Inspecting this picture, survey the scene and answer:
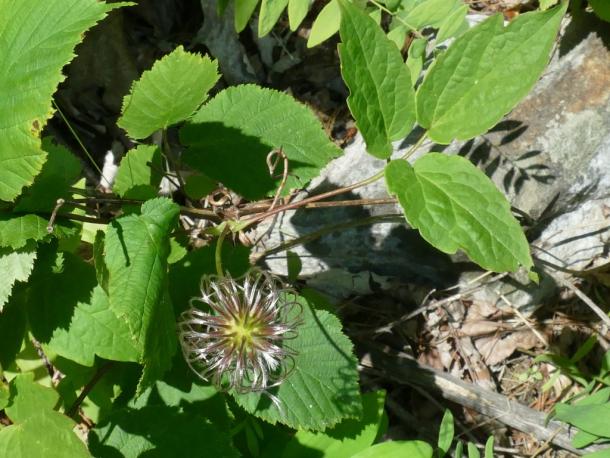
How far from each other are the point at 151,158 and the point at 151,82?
28 centimetres

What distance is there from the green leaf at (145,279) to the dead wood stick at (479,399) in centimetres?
121

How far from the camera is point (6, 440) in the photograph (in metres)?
1.68

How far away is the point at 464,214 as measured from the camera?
1.41 m

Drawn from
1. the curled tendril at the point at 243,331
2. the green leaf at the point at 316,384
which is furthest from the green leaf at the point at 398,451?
the curled tendril at the point at 243,331

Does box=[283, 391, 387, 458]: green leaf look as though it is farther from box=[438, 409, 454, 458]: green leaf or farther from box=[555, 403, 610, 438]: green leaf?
box=[555, 403, 610, 438]: green leaf

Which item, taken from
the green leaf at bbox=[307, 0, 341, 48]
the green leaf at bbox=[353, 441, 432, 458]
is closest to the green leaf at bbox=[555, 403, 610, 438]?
the green leaf at bbox=[353, 441, 432, 458]

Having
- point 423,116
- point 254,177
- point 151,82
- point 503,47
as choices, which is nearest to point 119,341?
point 254,177

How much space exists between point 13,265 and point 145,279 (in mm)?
316

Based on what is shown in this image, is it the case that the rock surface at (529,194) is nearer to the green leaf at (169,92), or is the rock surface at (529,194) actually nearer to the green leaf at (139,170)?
the green leaf at (139,170)

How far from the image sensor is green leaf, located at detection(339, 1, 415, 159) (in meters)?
1.38

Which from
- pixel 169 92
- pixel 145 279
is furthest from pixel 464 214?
pixel 169 92

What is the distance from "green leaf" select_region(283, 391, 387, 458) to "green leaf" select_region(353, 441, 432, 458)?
4 centimetres

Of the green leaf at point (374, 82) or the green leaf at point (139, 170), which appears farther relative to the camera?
the green leaf at point (139, 170)

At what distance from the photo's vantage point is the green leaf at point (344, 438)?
78.2 inches
